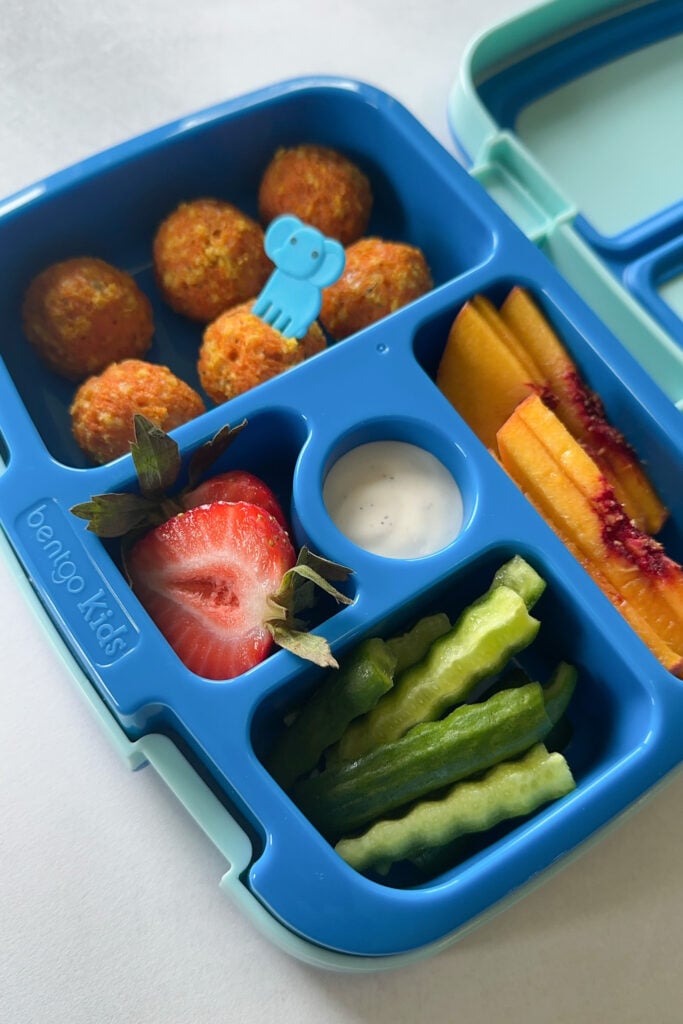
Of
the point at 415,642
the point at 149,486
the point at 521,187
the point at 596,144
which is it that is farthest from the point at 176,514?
the point at 596,144

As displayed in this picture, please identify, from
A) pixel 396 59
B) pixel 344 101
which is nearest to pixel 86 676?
pixel 344 101

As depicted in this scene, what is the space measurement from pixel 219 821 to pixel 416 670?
0.23 m

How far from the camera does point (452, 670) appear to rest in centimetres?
87

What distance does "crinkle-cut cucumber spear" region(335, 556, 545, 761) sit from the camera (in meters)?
0.87

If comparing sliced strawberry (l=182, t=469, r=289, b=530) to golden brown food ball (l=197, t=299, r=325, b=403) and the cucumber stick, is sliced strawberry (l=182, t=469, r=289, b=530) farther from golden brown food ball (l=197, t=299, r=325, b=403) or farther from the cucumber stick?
the cucumber stick

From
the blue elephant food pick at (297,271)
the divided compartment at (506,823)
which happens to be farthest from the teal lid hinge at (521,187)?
the divided compartment at (506,823)

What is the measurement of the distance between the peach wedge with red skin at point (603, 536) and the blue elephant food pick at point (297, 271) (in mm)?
270

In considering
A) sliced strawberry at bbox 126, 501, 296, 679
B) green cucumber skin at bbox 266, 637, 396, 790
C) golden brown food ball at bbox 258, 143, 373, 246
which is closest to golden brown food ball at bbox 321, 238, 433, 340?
golden brown food ball at bbox 258, 143, 373, 246

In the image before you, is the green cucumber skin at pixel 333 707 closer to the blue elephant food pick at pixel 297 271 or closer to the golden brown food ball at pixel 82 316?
the blue elephant food pick at pixel 297 271

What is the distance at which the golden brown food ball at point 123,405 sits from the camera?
99 centimetres

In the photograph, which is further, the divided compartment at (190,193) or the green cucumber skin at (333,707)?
the divided compartment at (190,193)

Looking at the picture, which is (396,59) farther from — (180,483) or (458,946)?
(458,946)

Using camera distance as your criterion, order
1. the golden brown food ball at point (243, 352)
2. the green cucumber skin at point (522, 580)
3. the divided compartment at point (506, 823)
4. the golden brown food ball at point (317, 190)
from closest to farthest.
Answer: the divided compartment at point (506, 823)
the green cucumber skin at point (522, 580)
the golden brown food ball at point (243, 352)
the golden brown food ball at point (317, 190)

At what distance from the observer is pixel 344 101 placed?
1.14 metres
